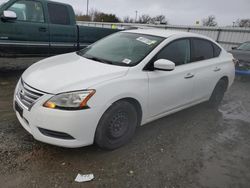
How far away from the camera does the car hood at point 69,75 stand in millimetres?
2529

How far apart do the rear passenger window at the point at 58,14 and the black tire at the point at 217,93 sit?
14.6 feet

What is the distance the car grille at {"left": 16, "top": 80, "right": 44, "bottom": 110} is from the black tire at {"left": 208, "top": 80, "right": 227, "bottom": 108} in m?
3.57

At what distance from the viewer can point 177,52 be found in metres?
3.66

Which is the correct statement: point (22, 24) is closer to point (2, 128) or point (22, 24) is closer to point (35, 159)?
point (2, 128)

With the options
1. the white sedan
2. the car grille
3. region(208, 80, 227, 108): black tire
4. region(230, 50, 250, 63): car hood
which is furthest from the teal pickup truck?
region(230, 50, 250, 63): car hood

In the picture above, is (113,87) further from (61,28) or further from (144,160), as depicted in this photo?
(61,28)

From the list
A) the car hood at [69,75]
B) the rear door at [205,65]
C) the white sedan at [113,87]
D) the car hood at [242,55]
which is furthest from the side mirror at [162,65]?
the car hood at [242,55]

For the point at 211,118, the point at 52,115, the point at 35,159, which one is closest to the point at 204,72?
the point at 211,118

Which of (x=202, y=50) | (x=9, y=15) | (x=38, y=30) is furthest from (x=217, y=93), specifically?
(x=9, y=15)

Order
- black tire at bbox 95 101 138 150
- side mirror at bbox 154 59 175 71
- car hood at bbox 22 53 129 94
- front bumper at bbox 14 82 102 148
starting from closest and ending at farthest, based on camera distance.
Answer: front bumper at bbox 14 82 102 148, car hood at bbox 22 53 129 94, black tire at bbox 95 101 138 150, side mirror at bbox 154 59 175 71

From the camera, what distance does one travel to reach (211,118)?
14.7 feet

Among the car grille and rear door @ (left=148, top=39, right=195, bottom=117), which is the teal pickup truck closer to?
the car grille

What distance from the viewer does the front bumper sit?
7.91 ft

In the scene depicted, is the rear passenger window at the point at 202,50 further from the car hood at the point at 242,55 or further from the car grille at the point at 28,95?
the car hood at the point at 242,55
